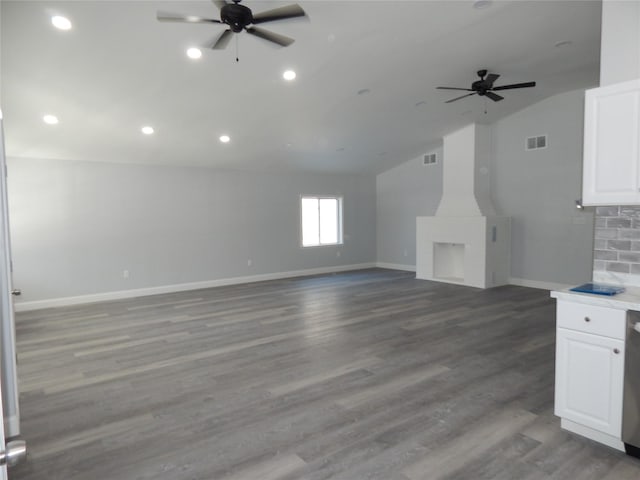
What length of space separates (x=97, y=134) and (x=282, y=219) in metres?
4.17

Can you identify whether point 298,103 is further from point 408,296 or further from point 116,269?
point 116,269

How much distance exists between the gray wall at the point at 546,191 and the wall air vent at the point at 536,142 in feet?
0.23

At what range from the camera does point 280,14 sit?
3.13 metres

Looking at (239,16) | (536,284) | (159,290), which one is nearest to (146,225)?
(159,290)

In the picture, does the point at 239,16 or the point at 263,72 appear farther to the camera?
the point at 263,72

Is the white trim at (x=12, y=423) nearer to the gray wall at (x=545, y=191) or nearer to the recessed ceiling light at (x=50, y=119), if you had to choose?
the recessed ceiling light at (x=50, y=119)

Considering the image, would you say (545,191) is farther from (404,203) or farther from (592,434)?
(592,434)

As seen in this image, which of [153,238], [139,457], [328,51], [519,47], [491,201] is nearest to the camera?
[139,457]

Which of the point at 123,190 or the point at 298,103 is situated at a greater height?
the point at 298,103

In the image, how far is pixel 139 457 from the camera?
7.76 feet

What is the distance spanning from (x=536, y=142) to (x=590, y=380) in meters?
6.14

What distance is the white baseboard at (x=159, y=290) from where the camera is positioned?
629cm

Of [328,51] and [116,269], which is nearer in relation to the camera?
[328,51]

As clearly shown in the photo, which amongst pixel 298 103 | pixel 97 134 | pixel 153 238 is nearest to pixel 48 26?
pixel 97 134
